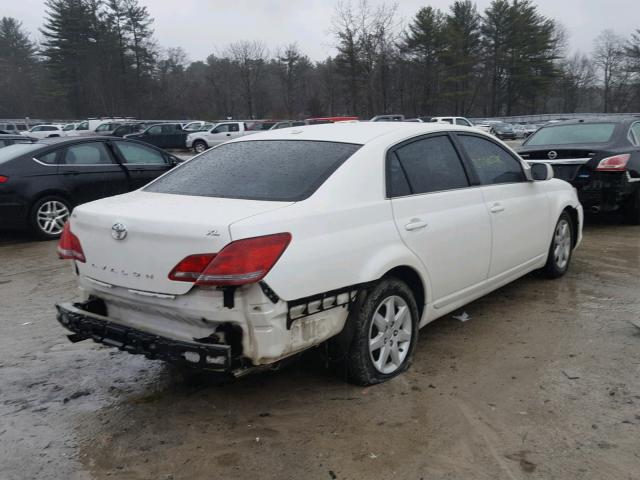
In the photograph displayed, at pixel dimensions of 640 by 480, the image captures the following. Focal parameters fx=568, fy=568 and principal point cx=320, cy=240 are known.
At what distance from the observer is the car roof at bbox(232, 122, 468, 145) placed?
3.68 meters

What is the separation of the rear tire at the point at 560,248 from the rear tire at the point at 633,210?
9.64 feet

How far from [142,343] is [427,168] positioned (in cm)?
214

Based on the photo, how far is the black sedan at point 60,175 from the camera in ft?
25.5

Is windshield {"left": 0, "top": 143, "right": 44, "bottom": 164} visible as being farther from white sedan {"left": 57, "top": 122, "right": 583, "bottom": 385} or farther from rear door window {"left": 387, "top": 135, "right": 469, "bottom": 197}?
rear door window {"left": 387, "top": 135, "right": 469, "bottom": 197}

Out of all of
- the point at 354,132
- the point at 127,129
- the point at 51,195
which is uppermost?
the point at 127,129

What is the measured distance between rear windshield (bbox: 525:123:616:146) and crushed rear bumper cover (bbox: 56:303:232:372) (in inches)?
271

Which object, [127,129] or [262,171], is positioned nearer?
[262,171]

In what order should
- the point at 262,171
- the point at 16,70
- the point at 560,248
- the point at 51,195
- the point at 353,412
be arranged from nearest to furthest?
the point at 353,412, the point at 262,171, the point at 560,248, the point at 51,195, the point at 16,70

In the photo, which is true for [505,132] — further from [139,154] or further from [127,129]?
[139,154]

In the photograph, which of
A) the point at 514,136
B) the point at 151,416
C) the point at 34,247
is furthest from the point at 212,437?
the point at 514,136

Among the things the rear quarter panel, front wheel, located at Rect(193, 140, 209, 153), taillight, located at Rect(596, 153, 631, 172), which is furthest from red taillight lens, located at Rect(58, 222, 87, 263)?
front wheel, located at Rect(193, 140, 209, 153)

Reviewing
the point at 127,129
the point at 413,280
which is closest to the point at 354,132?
the point at 413,280

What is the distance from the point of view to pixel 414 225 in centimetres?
352

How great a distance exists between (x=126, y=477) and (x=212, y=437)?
0.47m
